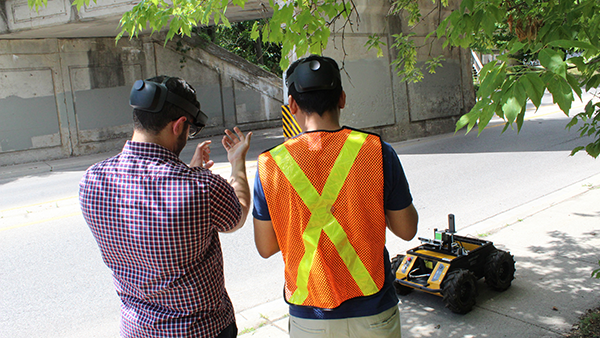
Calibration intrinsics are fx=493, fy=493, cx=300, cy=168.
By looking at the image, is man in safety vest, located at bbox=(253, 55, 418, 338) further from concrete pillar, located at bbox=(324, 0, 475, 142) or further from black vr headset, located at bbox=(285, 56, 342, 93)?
concrete pillar, located at bbox=(324, 0, 475, 142)

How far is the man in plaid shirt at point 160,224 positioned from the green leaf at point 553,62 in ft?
4.41

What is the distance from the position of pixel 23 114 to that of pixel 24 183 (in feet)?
14.8

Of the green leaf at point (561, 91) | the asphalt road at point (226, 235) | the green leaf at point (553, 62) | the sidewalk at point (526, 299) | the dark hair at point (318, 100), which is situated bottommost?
the sidewalk at point (526, 299)

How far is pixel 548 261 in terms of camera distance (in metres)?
5.02

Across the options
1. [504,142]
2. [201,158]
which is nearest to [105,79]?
[504,142]

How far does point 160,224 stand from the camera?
1.84 m

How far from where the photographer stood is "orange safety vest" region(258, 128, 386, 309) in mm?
1972

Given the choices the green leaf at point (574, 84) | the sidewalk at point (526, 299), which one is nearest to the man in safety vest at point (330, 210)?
the green leaf at point (574, 84)

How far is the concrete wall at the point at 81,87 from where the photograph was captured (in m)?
15.5

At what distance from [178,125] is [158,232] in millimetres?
463

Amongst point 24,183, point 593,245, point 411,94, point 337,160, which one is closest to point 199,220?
point 337,160

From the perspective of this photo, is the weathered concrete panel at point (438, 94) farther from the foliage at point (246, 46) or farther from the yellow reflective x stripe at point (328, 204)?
the yellow reflective x stripe at point (328, 204)

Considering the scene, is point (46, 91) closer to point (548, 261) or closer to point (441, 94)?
point (441, 94)

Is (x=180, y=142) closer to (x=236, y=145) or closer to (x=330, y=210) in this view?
(x=236, y=145)
